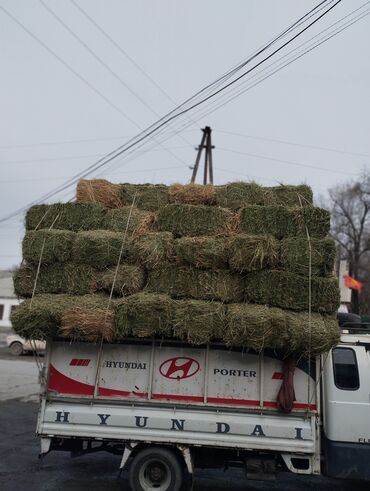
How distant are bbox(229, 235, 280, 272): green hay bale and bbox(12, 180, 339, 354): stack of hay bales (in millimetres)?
13

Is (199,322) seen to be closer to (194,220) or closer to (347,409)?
(194,220)

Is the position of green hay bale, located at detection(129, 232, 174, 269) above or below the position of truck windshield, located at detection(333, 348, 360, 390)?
above

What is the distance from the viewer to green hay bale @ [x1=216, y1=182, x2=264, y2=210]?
7113mm

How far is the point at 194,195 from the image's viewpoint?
23.5ft

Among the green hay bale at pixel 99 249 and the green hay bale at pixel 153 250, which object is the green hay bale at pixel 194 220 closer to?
the green hay bale at pixel 153 250

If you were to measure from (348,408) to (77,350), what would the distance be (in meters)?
3.47

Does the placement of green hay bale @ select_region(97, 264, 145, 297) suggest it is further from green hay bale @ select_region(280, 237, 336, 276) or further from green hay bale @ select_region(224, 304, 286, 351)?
green hay bale @ select_region(280, 237, 336, 276)

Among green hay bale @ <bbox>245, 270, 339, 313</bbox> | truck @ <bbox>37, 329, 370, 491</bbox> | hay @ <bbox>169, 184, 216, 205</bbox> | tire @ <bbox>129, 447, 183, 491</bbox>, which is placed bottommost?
tire @ <bbox>129, 447, 183, 491</bbox>

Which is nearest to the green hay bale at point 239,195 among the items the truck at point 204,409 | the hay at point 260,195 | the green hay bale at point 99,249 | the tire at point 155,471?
the hay at point 260,195

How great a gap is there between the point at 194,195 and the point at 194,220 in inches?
21.3

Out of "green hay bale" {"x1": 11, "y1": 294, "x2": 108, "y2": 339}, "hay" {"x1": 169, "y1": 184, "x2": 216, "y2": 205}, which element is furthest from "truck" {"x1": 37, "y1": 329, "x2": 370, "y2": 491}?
"hay" {"x1": 169, "y1": 184, "x2": 216, "y2": 205}

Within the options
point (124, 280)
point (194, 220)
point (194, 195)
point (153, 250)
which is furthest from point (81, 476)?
point (194, 195)

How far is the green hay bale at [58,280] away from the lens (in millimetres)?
6566

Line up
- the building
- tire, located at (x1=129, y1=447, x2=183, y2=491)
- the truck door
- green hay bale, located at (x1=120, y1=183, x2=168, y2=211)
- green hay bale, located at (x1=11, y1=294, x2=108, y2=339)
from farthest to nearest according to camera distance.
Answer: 1. the building
2. green hay bale, located at (x1=120, y1=183, x2=168, y2=211)
3. green hay bale, located at (x1=11, y1=294, x2=108, y2=339)
4. tire, located at (x1=129, y1=447, x2=183, y2=491)
5. the truck door
